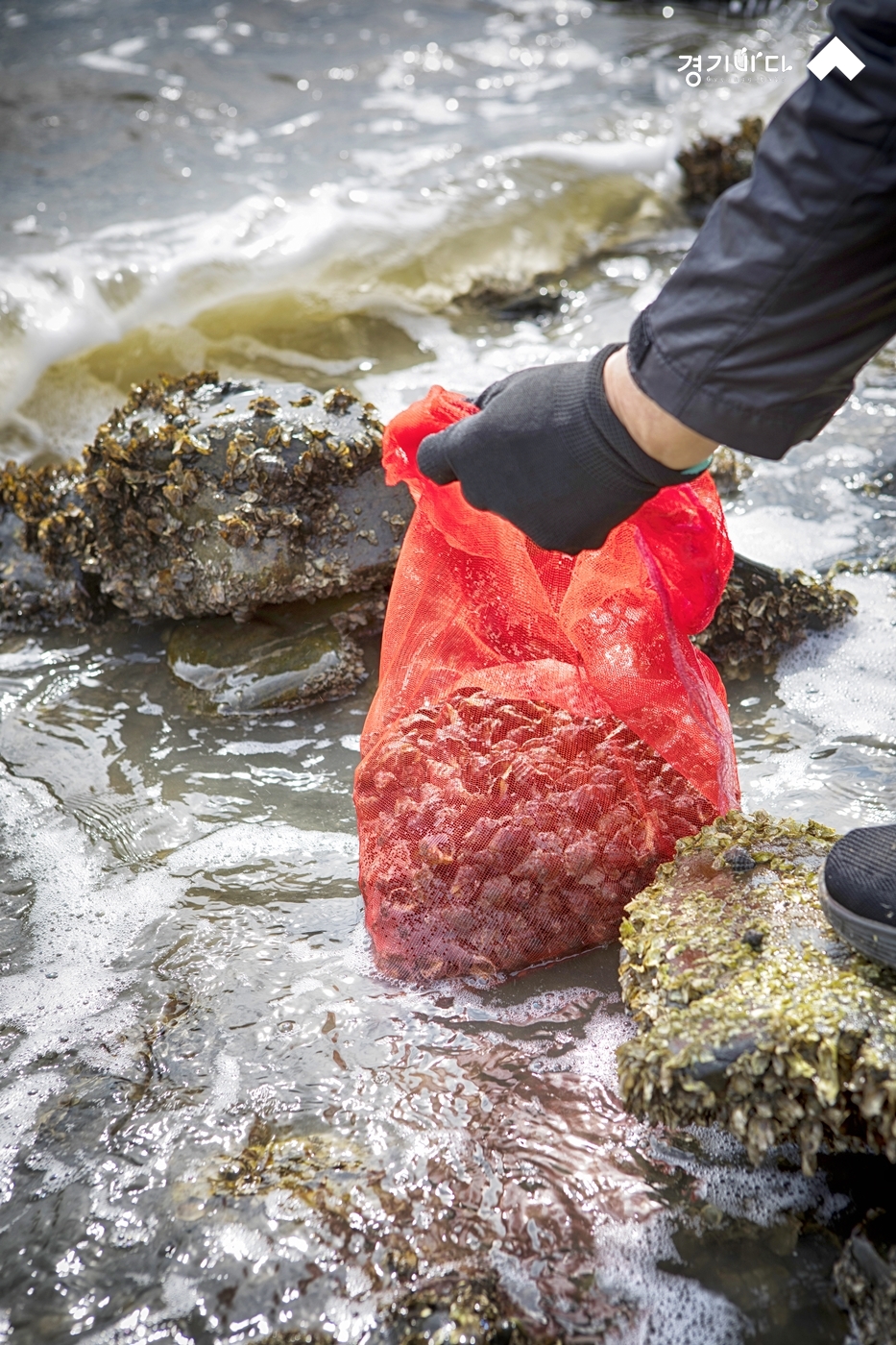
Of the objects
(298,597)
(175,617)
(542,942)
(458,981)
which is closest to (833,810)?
(542,942)

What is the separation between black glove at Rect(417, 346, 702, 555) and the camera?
1793mm

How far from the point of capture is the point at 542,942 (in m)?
2.29

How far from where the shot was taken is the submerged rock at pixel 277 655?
11.1 ft

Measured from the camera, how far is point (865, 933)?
69.8 inches

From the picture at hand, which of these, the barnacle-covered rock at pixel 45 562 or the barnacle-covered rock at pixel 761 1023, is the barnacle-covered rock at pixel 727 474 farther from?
the barnacle-covered rock at pixel 45 562

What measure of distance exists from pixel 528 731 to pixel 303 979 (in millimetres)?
823

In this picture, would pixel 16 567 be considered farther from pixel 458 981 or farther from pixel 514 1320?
pixel 514 1320

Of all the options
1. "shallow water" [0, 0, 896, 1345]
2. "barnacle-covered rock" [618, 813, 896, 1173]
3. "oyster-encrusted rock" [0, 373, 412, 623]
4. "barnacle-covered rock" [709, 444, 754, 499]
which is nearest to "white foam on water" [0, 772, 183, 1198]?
"shallow water" [0, 0, 896, 1345]

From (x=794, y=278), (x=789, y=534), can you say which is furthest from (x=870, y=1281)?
(x=789, y=534)

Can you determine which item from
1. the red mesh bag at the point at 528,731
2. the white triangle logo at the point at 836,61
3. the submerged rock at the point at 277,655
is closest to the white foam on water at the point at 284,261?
the submerged rock at the point at 277,655

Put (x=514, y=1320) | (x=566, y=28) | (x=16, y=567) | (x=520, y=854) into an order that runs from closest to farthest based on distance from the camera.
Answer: (x=514, y=1320)
(x=520, y=854)
(x=16, y=567)
(x=566, y=28)

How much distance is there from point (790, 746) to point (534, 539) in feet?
4.75

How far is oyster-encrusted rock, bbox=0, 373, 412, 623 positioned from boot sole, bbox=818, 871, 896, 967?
2142mm

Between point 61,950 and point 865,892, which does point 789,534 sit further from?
point 61,950
